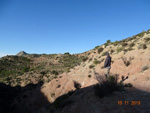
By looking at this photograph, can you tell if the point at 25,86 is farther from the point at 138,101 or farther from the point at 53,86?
the point at 138,101

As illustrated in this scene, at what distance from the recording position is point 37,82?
78.3 ft

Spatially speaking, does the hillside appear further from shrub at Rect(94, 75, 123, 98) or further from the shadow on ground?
shrub at Rect(94, 75, 123, 98)

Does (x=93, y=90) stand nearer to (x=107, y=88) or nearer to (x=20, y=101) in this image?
(x=107, y=88)

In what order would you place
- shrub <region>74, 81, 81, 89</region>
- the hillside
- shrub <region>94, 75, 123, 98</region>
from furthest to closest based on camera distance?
shrub <region>74, 81, 81, 89</region> → shrub <region>94, 75, 123, 98</region> → the hillside

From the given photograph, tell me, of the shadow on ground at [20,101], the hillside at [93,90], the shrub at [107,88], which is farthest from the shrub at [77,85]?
the shrub at [107,88]

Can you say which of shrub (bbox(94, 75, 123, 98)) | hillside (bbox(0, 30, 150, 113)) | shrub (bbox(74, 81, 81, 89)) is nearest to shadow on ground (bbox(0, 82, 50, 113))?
hillside (bbox(0, 30, 150, 113))

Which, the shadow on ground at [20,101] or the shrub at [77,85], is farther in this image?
the shadow on ground at [20,101]

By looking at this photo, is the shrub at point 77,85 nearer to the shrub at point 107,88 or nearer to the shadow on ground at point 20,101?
the shadow on ground at point 20,101

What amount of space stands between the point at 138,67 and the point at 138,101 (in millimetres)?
7028

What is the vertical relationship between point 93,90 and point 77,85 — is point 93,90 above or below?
above

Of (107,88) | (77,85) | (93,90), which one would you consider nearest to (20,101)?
(77,85)

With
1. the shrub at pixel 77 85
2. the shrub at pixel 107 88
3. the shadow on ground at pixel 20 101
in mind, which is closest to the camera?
the shrub at pixel 107 88

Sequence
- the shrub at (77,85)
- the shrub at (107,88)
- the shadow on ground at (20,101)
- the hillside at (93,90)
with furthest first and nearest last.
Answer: the shadow on ground at (20,101) → the shrub at (77,85) → the shrub at (107,88) → the hillside at (93,90)

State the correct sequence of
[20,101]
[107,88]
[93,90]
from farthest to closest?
[20,101] → [93,90] → [107,88]
